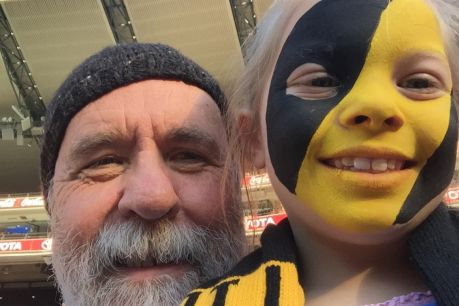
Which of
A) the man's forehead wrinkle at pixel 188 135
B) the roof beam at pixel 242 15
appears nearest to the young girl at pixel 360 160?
the man's forehead wrinkle at pixel 188 135

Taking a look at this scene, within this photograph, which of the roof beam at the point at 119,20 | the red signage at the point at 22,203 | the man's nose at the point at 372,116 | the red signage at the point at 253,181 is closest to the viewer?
the man's nose at the point at 372,116

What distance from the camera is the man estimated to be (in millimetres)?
884

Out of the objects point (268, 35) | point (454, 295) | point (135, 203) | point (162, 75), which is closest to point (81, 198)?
point (135, 203)

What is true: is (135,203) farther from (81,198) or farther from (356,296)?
(356,296)

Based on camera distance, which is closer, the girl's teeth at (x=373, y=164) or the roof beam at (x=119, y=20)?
the girl's teeth at (x=373, y=164)

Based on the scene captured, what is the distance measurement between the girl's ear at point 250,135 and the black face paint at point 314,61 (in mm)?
74

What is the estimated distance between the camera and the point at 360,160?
53 centimetres

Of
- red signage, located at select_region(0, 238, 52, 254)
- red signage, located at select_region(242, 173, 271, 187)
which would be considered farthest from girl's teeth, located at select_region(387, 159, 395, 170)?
Answer: red signage, located at select_region(0, 238, 52, 254)

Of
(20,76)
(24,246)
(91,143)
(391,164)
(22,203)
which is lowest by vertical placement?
(24,246)

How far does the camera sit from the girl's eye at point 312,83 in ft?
1.88

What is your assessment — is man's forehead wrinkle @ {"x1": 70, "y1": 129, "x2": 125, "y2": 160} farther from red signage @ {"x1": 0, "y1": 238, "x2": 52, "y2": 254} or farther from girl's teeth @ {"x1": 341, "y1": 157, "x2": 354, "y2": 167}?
red signage @ {"x1": 0, "y1": 238, "x2": 52, "y2": 254}

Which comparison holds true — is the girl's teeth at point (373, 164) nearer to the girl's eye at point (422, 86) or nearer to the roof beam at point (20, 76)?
the girl's eye at point (422, 86)

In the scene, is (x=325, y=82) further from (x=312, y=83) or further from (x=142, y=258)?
(x=142, y=258)

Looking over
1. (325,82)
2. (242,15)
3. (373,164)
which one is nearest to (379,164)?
(373,164)
